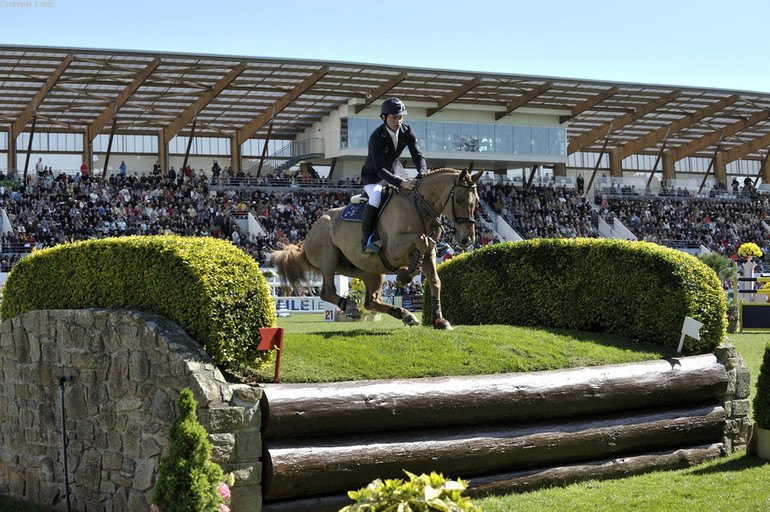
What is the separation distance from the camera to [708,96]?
42.1 metres

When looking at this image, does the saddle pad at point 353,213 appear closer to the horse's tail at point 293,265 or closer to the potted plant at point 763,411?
the horse's tail at point 293,265

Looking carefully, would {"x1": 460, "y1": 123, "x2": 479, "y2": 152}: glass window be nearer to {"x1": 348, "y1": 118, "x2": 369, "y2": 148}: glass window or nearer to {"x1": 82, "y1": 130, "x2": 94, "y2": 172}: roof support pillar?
{"x1": 348, "y1": 118, "x2": 369, "y2": 148}: glass window

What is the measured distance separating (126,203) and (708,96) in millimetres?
28979

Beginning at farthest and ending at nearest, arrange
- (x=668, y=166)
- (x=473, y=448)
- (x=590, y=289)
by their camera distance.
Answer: (x=668, y=166), (x=590, y=289), (x=473, y=448)

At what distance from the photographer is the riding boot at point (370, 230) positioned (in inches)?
370

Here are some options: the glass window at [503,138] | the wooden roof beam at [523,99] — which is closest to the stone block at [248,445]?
the wooden roof beam at [523,99]

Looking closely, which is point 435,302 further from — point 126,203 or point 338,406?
point 126,203

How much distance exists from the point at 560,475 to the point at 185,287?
3.75 metres

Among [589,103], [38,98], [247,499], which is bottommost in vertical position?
[247,499]

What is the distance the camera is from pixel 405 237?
356 inches

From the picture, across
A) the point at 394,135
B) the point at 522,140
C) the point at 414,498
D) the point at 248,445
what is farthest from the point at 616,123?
the point at 414,498

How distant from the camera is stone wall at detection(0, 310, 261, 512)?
6109 millimetres

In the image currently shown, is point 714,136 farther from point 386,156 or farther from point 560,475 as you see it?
point 560,475

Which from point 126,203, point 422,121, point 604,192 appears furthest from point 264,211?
point 604,192
